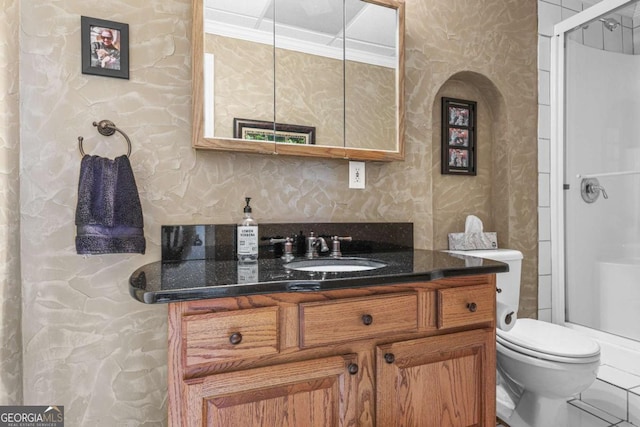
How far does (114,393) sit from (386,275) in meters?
1.07

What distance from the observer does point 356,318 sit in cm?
106

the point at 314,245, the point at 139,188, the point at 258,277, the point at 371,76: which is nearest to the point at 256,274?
the point at 258,277

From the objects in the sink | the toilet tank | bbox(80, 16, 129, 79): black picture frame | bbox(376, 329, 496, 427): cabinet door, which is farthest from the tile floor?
bbox(80, 16, 129, 79): black picture frame

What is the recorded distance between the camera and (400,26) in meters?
1.76

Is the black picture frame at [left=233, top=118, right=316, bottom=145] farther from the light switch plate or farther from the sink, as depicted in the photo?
the sink

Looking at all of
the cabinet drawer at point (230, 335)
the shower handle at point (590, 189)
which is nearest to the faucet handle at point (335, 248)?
the cabinet drawer at point (230, 335)

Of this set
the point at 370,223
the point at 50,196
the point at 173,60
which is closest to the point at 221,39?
the point at 173,60

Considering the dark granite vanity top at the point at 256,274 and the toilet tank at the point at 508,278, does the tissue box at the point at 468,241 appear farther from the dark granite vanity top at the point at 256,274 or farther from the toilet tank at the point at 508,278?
the dark granite vanity top at the point at 256,274

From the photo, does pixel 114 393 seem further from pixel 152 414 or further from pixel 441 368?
pixel 441 368

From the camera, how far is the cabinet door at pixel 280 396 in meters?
0.92

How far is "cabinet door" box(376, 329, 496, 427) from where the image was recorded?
111 centimetres

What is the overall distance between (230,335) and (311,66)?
116 centimetres

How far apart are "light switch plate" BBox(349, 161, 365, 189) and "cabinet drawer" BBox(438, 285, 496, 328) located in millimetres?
699

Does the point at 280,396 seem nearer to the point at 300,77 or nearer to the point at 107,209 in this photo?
the point at 107,209
